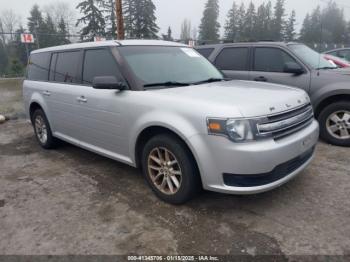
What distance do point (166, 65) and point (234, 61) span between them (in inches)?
113

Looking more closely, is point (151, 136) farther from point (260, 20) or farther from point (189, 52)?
point (260, 20)

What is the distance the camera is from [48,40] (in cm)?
2181

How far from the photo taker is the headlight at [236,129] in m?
2.83

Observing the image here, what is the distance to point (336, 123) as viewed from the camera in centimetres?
529

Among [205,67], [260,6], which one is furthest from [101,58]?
[260,6]

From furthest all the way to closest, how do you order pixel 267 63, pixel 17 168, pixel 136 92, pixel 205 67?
1. pixel 267 63
2. pixel 17 168
3. pixel 205 67
4. pixel 136 92

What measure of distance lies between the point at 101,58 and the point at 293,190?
9.54 feet

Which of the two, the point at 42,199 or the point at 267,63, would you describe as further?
the point at 267,63

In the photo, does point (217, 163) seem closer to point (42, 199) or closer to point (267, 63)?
point (42, 199)

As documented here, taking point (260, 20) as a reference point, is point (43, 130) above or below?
below

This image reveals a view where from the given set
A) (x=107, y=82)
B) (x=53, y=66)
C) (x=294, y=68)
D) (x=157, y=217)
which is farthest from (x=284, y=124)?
(x=53, y=66)

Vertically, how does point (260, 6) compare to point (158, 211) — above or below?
above

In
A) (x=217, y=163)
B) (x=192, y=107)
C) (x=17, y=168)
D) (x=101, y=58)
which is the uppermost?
(x=101, y=58)

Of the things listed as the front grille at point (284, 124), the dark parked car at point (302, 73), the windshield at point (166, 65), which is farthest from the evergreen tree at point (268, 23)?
the front grille at point (284, 124)
